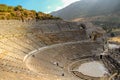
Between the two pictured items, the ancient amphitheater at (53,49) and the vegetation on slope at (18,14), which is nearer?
the ancient amphitheater at (53,49)

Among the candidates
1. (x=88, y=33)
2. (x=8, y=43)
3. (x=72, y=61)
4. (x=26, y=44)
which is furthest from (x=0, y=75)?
(x=88, y=33)

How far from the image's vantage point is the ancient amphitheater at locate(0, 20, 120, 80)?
29967 millimetres

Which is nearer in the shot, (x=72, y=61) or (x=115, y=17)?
(x=72, y=61)

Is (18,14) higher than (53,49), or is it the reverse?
(18,14)

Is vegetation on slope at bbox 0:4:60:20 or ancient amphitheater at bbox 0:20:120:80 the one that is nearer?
ancient amphitheater at bbox 0:20:120:80

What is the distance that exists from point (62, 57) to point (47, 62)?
5143 mm

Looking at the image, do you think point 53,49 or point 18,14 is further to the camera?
point 18,14

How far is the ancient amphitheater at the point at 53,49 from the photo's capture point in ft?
98.3

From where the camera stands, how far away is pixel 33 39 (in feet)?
133

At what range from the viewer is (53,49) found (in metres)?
40.5

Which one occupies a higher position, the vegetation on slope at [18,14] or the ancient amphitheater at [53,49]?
the vegetation on slope at [18,14]

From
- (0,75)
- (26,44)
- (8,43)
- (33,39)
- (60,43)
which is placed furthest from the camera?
(60,43)

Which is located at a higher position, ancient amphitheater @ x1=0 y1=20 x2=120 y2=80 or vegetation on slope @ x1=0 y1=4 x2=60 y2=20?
vegetation on slope @ x1=0 y1=4 x2=60 y2=20

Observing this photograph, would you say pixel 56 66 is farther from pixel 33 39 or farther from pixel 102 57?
pixel 102 57
